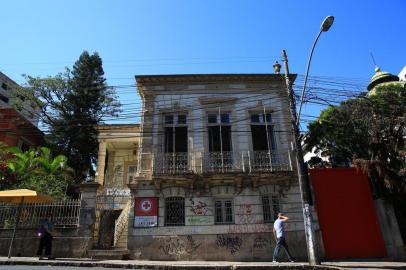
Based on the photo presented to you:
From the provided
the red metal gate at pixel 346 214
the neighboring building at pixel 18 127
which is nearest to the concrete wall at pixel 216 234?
the red metal gate at pixel 346 214

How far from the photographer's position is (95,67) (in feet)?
97.4

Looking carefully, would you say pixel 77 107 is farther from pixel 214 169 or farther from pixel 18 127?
pixel 214 169

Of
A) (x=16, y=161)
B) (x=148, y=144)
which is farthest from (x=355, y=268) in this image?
(x=16, y=161)

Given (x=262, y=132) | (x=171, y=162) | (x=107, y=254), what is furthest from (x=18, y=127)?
(x=262, y=132)

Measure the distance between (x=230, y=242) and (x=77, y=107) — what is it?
18.6 metres

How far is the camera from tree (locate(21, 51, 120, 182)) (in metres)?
25.0

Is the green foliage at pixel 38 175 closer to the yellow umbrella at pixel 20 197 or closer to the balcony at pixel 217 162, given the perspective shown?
the yellow umbrella at pixel 20 197

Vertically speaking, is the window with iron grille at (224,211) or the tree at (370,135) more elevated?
the tree at (370,135)

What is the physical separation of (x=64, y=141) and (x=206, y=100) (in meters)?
14.0

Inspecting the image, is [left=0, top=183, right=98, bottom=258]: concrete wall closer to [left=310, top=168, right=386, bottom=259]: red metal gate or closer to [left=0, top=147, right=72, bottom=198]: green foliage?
[left=0, top=147, right=72, bottom=198]: green foliage

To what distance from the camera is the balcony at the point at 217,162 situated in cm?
1495

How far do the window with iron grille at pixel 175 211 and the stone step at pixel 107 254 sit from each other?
2.13m

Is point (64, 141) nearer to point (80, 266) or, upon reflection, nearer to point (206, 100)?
point (206, 100)

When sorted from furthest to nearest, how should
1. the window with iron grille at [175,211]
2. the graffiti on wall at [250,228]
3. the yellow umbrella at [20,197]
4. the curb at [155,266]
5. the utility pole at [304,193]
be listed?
the window with iron grille at [175,211], the graffiti on wall at [250,228], the yellow umbrella at [20,197], the utility pole at [304,193], the curb at [155,266]
